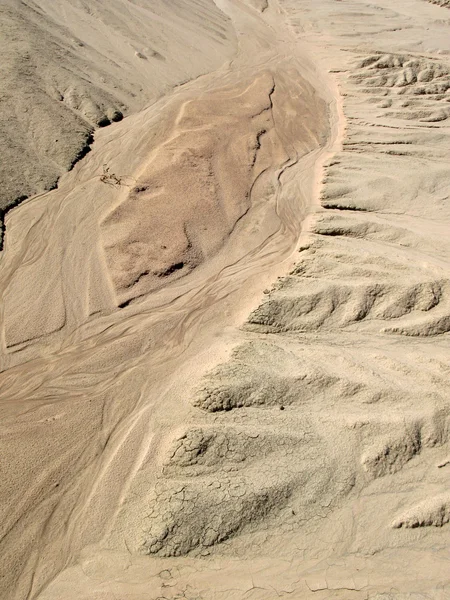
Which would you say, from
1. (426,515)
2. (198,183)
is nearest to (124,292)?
(198,183)

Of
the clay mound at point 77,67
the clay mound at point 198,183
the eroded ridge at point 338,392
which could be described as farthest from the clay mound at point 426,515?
the clay mound at point 77,67

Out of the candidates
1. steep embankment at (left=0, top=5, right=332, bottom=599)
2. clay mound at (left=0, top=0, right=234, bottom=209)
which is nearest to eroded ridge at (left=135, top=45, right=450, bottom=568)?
steep embankment at (left=0, top=5, right=332, bottom=599)

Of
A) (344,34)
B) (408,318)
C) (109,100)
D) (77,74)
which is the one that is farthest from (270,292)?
(344,34)

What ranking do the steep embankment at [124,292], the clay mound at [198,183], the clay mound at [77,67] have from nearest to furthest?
the steep embankment at [124,292] < the clay mound at [198,183] < the clay mound at [77,67]

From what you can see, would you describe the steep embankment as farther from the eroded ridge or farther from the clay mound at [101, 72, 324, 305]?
the eroded ridge

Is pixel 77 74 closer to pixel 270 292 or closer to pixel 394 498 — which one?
pixel 270 292

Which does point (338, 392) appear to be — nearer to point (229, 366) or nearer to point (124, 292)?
point (229, 366)

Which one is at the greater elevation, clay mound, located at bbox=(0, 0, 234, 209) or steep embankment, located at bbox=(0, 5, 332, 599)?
clay mound, located at bbox=(0, 0, 234, 209)

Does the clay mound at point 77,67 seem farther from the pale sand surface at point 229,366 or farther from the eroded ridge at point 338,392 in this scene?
the eroded ridge at point 338,392
